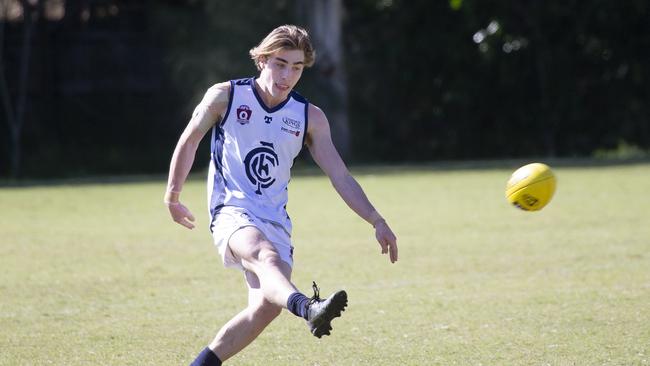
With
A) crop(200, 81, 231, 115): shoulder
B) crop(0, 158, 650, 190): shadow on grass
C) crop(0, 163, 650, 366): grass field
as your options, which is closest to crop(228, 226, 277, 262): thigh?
crop(200, 81, 231, 115): shoulder

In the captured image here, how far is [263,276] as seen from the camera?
16.9ft

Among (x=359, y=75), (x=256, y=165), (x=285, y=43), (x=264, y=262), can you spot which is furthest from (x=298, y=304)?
(x=359, y=75)

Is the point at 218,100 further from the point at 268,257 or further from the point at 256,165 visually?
the point at 268,257

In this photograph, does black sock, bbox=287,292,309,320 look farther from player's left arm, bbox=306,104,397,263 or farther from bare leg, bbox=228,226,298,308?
player's left arm, bbox=306,104,397,263

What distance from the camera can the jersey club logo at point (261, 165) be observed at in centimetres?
557

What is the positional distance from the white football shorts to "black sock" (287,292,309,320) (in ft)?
1.68

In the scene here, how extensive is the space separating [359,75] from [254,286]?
62.4ft

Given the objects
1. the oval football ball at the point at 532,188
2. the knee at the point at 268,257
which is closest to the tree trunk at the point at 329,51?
the oval football ball at the point at 532,188

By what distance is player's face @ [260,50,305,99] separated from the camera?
5.55 metres

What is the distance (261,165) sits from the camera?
558 cm

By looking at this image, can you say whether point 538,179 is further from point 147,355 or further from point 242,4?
point 242,4

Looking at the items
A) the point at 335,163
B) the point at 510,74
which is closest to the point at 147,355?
the point at 335,163

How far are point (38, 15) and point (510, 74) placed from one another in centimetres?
981

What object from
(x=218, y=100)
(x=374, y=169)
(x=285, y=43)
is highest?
(x=285, y=43)
